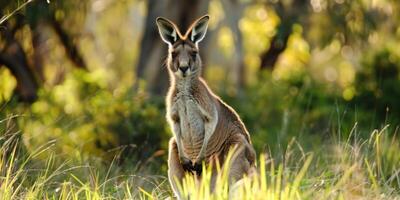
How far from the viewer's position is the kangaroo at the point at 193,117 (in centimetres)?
748

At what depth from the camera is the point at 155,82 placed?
53.5 ft

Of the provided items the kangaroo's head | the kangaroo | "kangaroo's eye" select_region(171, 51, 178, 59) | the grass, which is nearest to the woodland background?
the grass

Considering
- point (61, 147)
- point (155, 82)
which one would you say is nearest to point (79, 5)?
point (155, 82)

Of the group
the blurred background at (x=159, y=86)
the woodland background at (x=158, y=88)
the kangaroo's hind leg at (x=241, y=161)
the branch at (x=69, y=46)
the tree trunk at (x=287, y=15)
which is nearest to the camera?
the kangaroo's hind leg at (x=241, y=161)

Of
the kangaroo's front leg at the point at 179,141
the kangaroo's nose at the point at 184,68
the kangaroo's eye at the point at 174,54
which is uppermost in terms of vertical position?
the kangaroo's eye at the point at 174,54

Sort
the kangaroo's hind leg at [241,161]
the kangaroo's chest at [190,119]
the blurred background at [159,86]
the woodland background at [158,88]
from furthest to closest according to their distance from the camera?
the blurred background at [159,86] → the woodland background at [158,88] → the kangaroo's chest at [190,119] → the kangaroo's hind leg at [241,161]

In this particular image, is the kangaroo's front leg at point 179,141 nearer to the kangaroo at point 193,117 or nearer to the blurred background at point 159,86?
the kangaroo at point 193,117

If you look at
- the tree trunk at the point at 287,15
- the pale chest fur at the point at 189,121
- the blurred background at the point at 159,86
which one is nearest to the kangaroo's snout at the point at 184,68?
the pale chest fur at the point at 189,121

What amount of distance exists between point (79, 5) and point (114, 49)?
14.8 metres

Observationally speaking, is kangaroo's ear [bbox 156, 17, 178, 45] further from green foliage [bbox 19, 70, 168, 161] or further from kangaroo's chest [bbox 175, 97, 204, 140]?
green foliage [bbox 19, 70, 168, 161]

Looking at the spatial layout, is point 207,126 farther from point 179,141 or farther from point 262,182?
point 262,182

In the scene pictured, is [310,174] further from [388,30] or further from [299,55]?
[299,55]

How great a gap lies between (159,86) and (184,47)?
350 inches

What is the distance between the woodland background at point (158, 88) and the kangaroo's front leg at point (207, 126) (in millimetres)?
861
